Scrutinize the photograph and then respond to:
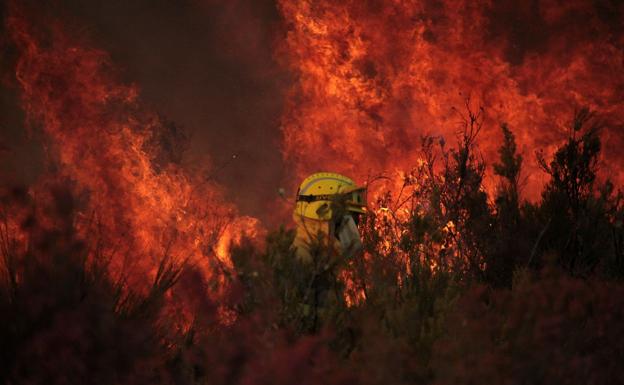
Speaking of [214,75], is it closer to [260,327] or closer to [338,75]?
[338,75]

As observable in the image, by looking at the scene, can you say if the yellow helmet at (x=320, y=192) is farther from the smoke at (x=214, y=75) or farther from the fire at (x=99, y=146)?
the smoke at (x=214, y=75)

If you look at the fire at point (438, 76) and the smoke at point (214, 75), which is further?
the smoke at point (214, 75)

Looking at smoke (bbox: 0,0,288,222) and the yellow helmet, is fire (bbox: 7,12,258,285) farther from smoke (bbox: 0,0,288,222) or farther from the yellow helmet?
the yellow helmet

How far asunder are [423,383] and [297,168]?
12.5 m

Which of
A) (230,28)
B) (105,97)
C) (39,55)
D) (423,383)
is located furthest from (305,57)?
(423,383)

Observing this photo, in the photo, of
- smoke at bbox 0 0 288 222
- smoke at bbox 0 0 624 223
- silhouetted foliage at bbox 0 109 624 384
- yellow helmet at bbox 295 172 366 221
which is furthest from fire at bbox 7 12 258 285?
silhouetted foliage at bbox 0 109 624 384

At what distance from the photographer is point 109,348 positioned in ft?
5.95

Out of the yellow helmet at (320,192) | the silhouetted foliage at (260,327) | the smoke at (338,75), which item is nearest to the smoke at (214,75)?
the smoke at (338,75)

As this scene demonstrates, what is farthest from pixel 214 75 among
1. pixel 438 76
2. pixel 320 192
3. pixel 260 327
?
pixel 260 327

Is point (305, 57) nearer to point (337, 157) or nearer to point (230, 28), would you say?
point (337, 157)

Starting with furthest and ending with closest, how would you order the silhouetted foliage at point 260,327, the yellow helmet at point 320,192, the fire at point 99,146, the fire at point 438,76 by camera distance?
the fire at point 99,146 → the fire at point 438,76 → the yellow helmet at point 320,192 → the silhouetted foliage at point 260,327

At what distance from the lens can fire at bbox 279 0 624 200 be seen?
11.1 meters

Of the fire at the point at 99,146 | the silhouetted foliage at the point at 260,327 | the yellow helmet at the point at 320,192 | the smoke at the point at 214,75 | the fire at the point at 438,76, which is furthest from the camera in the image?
the smoke at the point at 214,75

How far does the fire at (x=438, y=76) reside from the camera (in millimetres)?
11086
